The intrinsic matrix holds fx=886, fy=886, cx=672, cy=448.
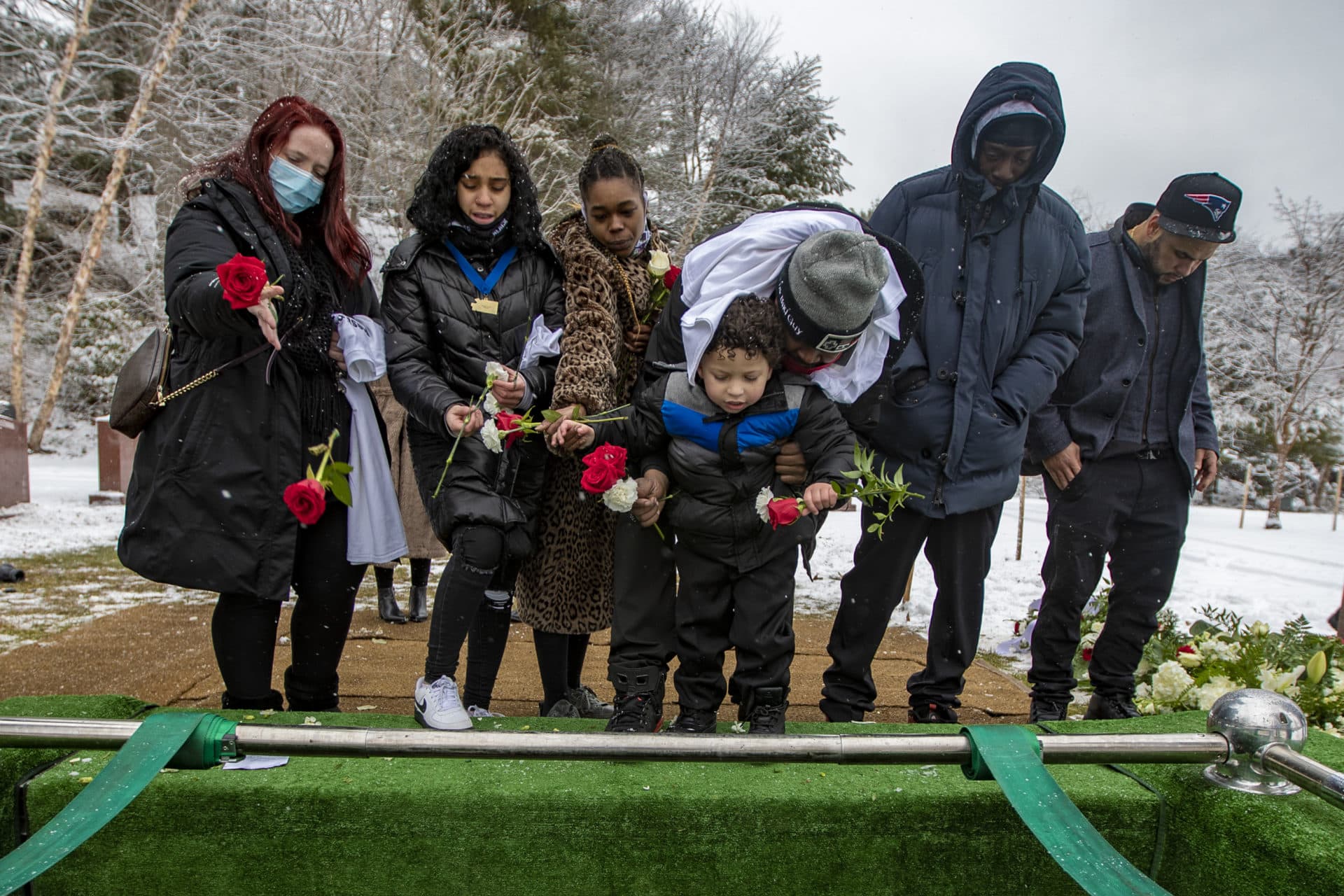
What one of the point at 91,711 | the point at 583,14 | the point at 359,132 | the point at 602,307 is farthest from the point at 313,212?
the point at 583,14

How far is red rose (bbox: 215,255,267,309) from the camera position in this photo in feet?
6.98

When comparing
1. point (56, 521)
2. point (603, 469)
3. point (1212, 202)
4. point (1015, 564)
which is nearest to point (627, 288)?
point (603, 469)

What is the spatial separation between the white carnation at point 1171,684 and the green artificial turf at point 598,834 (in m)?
1.52

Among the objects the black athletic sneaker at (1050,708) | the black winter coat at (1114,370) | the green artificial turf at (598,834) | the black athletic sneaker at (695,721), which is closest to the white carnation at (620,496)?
the black athletic sneaker at (695,721)

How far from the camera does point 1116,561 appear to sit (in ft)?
11.3

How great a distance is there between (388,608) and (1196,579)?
23.1 feet

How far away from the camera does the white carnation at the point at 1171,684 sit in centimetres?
318

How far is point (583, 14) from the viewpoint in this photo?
18500mm

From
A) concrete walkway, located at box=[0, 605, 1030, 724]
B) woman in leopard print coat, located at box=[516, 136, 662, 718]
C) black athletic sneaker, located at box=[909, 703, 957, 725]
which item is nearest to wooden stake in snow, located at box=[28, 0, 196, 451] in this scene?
concrete walkway, located at box=[0, 605, 1030, 724]

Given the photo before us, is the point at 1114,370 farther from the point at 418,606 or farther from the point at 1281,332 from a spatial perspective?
the point at 1281,332

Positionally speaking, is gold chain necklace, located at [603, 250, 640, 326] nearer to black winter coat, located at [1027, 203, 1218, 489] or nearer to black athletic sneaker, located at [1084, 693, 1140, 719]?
black winter coat, located at [1027, 203, 1218, 489]

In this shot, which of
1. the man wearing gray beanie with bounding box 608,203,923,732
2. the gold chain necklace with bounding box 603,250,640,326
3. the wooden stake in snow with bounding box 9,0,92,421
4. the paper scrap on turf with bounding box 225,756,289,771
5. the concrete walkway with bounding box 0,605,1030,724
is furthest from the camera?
the wooden stake in snow with bounding box 9,0,92,421

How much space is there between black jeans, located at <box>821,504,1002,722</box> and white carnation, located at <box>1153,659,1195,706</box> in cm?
78

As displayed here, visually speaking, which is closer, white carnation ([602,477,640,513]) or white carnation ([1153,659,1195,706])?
white carnation ([602,477,640,513])
